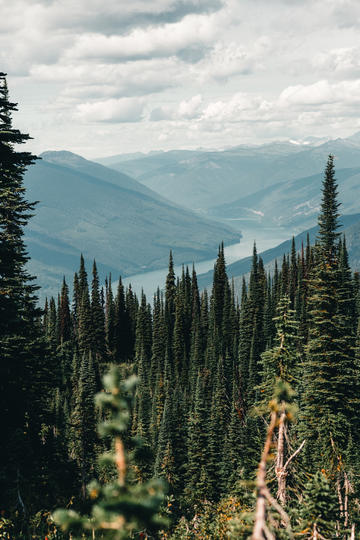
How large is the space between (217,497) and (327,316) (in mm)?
33636

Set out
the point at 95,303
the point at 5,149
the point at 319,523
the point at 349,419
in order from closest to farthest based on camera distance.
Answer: the point at 319,523 < the point at 5,149 < the point at 349,419 < the point at 95,303

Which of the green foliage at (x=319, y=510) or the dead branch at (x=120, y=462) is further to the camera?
the green foliage at (x=319, y=510)

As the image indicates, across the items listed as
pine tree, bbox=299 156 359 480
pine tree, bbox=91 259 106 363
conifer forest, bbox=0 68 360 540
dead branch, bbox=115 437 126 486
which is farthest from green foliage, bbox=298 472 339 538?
pine tree, bbox=91 259 106 363

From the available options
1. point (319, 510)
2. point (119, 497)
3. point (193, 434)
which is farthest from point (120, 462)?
point (193, 434)

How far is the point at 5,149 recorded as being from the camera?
18.5 m

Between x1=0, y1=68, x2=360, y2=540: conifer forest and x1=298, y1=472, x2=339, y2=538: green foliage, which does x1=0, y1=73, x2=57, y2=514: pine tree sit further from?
x1=298, y1=472, x2=339, y2=538: green foliage

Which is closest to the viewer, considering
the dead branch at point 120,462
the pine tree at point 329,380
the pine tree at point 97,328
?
the dead branch at point 120,462

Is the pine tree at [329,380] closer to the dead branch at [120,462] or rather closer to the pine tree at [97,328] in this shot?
the dead branch at [120,462]

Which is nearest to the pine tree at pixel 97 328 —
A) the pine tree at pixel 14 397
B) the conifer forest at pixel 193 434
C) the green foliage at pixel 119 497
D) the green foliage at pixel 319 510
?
the conifer forest at pixel 193 434

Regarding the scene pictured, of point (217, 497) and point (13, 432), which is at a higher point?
point (13, 432)

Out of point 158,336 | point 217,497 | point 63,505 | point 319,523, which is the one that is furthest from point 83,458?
point 158,336

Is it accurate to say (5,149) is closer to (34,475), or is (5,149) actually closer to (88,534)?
(34,475)

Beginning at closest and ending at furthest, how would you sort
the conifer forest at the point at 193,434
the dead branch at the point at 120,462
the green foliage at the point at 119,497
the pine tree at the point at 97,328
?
the green foliage at the point at 119,497
the dead branch at the point at 120,462
the conifer forest at the point at 193,434
the pine tree at the point at 97,328

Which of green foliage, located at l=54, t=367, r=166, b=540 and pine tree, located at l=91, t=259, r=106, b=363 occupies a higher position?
green foliage, located at l=54, t=367, r=166, b=540
